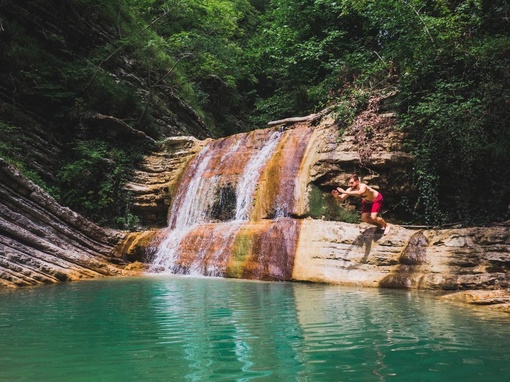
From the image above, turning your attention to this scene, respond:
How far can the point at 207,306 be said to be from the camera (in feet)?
17.8

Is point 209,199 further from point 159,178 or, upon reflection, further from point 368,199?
point 368,199

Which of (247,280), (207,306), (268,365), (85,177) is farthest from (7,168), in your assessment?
(268,365)

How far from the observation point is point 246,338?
374 centimetres

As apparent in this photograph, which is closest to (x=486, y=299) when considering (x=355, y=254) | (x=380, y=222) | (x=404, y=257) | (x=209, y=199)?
(x=404, y=257)

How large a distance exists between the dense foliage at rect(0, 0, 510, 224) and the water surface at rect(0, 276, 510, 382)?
471cm

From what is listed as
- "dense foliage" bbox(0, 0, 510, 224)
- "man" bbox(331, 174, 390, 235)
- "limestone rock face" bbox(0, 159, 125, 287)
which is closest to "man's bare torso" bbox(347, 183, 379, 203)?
"man" bbox(331, 174, 390, 235)

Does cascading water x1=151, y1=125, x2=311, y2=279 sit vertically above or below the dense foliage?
below

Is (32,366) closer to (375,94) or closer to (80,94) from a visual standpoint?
(375,94)

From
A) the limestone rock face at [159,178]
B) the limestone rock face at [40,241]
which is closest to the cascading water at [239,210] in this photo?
the limestone rock face at [159,178]

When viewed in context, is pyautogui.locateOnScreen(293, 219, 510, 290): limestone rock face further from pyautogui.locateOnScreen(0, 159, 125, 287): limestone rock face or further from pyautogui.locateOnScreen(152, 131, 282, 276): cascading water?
pyautogui.locateOnScreen(0, 159, 125, 287): limestone rock face

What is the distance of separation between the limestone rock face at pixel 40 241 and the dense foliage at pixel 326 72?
259 centimetres

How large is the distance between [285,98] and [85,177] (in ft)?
32.5

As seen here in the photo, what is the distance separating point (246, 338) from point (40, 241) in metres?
6.86

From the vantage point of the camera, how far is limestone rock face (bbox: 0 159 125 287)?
26.4 ft
